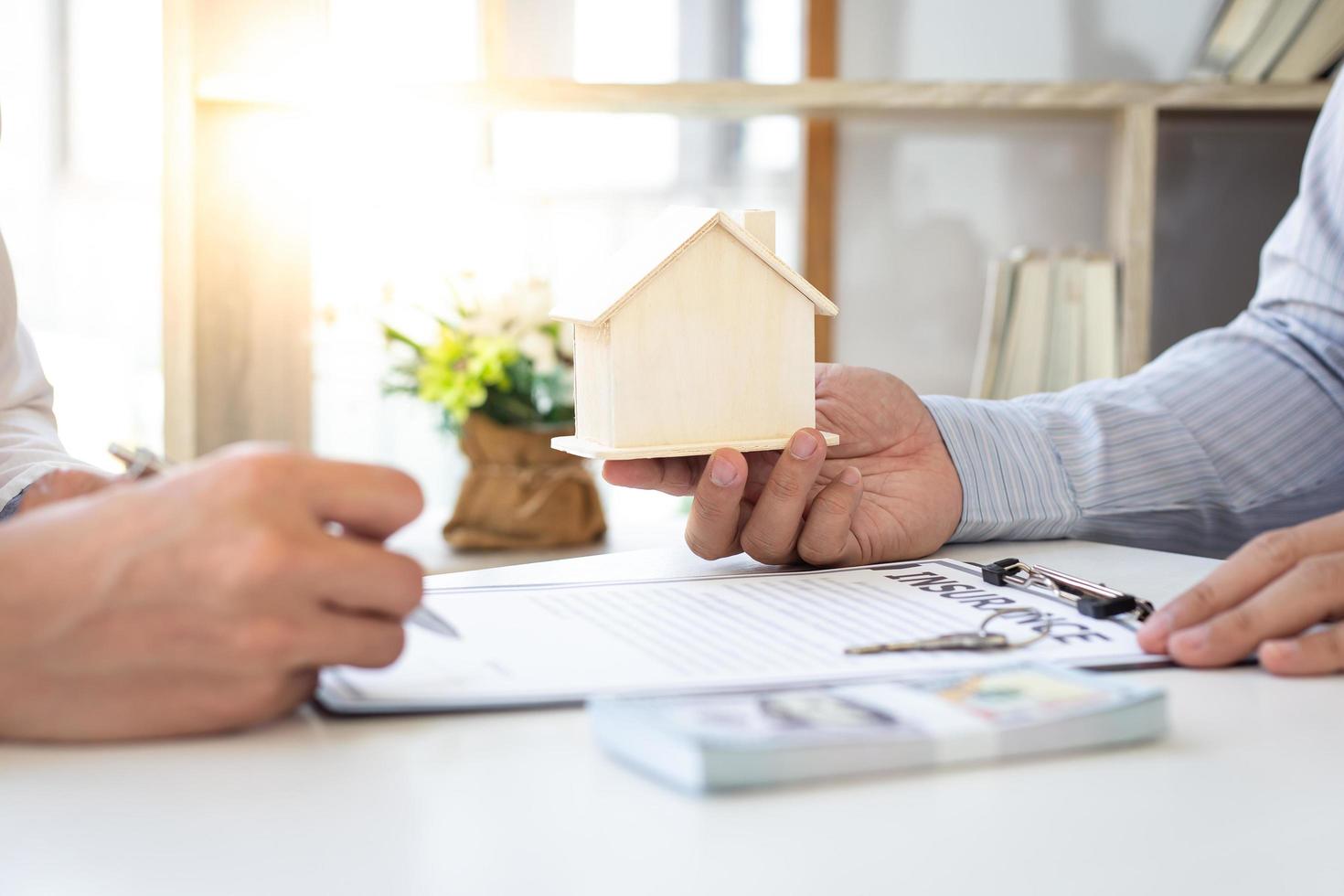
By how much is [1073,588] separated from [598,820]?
0.38 meters

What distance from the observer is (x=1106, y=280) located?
2.12m

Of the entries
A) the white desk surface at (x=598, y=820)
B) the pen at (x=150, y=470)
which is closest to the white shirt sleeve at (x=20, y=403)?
the pen at (x=150, y=470)

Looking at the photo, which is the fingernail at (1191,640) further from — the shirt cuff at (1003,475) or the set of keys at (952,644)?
the shirt cuff at (1003,475)

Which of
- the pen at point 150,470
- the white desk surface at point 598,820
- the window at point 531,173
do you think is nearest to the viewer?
the white desk surface at point 598,820

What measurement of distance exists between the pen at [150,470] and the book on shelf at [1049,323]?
5.55 ft

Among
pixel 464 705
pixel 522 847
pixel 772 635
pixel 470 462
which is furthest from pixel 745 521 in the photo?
pixel 470 462

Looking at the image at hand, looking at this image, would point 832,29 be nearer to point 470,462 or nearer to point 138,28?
point 470,462

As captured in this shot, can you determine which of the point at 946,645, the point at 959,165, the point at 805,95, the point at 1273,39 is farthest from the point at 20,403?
the point at 1273,39

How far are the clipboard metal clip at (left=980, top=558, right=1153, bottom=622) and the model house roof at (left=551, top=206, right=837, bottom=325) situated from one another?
0.20m

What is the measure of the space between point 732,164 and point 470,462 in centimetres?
84

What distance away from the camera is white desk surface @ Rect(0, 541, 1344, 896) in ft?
1.32

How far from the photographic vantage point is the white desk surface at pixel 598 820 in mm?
401

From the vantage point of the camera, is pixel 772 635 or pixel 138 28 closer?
pixel 772 635

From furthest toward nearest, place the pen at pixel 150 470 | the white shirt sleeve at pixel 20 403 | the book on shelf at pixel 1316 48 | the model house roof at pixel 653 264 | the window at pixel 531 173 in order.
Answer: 1. the window at pixel 531 173
2. the book on shelf at pixel 1316 48
3. the white shirt sleeve at pixel 20 403
4. the model house roof at pixel 653 264
5. the pen at pixel 150 470
